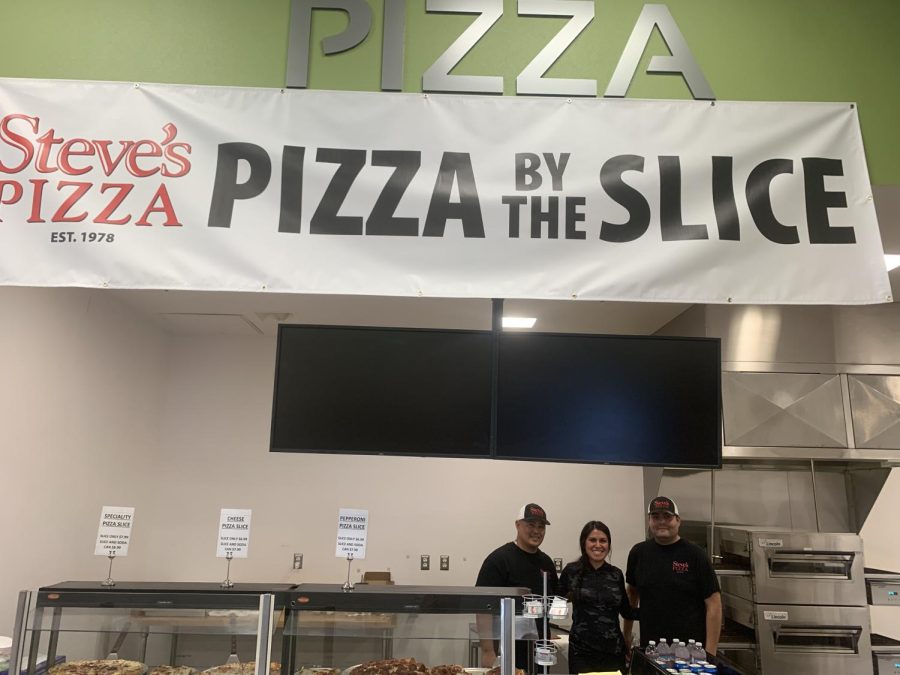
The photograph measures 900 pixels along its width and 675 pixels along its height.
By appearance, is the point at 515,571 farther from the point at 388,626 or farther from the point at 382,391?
the point at 382,391

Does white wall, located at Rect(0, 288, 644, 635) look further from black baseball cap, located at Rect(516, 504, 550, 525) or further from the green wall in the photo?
the green wall

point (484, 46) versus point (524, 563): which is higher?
point (484, 46)

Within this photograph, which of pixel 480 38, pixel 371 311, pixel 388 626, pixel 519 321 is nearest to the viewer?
pixel 480 38

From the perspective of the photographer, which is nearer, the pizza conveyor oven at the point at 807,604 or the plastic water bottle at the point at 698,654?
the plastic water bottle at the point at 698,654

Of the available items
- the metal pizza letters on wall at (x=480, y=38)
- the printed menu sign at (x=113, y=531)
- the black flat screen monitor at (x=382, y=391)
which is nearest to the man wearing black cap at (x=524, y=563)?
the black flat screen monitor at (x=382, y=391)

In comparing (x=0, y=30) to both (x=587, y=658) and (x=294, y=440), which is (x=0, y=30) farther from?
(x=587, y=658)

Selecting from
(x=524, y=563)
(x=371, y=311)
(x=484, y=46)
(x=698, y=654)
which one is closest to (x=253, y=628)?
(x=698, y=654)

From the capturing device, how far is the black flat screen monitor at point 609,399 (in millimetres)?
2432

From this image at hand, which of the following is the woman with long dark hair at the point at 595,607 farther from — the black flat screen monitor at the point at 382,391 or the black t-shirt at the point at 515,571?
the black flat screen monitor at the point at 382,391

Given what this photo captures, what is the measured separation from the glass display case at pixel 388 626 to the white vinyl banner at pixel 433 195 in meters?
1.22

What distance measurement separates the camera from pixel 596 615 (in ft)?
13.0

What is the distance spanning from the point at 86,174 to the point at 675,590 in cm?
367

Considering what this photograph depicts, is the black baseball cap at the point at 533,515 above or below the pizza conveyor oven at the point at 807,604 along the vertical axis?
above

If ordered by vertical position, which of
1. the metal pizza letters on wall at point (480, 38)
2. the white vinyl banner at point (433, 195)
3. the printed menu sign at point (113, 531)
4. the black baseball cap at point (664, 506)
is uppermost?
the metal pizza letters on wall at point (480, 38)
